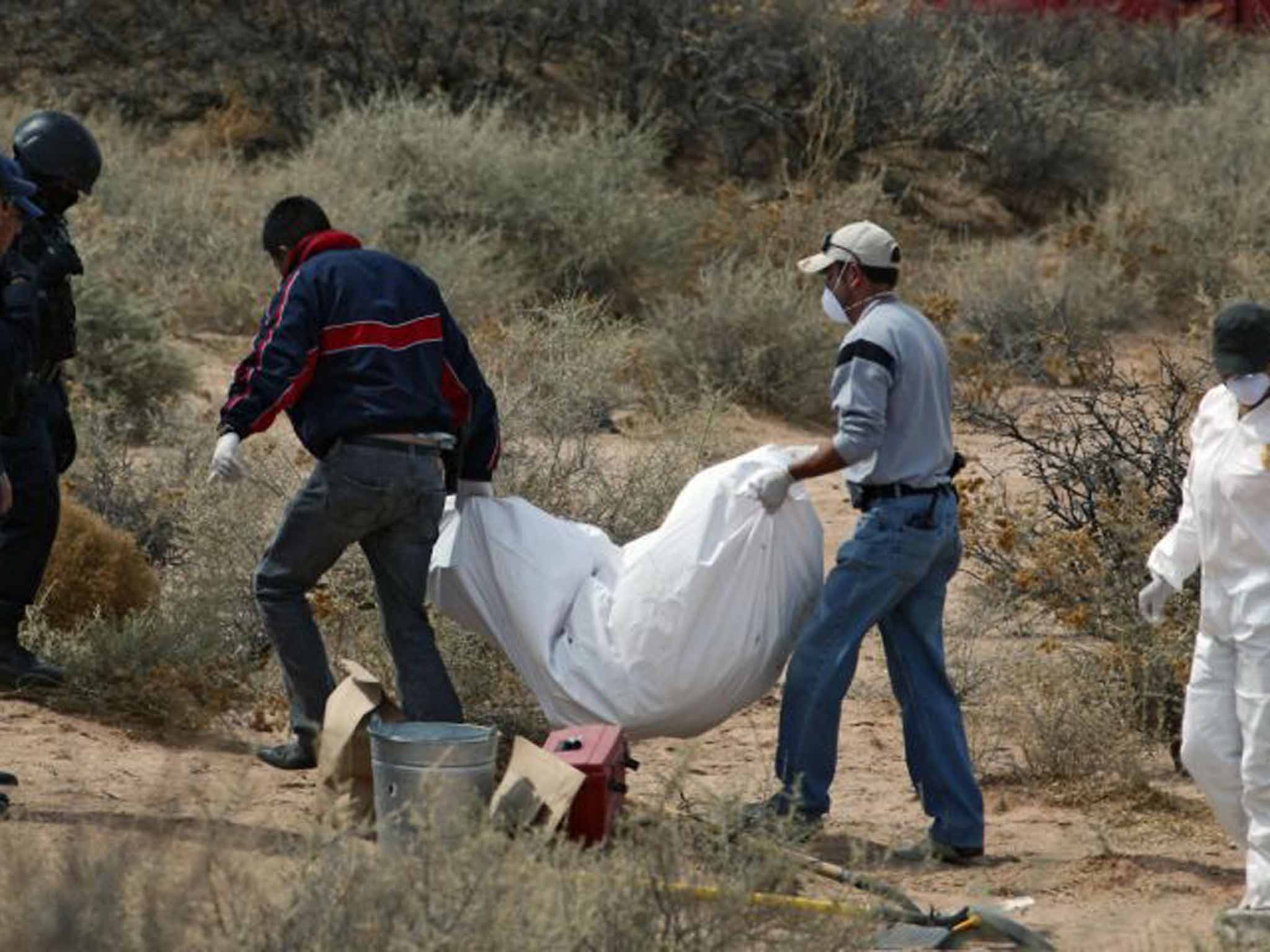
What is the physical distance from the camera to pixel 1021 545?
9.10m

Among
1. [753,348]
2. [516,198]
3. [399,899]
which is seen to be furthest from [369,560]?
[516,198]

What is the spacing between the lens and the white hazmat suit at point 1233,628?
6117 millimetres

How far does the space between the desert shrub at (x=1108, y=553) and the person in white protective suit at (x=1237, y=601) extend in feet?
5.35

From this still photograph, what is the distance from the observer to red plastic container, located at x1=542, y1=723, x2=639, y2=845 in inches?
250

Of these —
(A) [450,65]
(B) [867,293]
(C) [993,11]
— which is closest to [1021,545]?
(B) [867,293]

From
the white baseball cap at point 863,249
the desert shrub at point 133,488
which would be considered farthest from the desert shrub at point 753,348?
the white baseball cap at point 863,249

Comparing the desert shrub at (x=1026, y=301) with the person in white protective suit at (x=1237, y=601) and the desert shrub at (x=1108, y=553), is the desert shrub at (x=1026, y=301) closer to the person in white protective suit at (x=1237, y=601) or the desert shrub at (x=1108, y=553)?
the desert shrub at (x=1108, y=553)

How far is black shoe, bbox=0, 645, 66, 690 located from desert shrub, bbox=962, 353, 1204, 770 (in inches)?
120

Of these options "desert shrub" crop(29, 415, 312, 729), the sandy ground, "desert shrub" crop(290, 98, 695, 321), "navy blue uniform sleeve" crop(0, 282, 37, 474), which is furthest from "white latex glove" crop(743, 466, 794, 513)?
"desert shrub" crop(290, 98, 695, 321)

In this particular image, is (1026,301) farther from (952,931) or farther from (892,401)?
(952,931)

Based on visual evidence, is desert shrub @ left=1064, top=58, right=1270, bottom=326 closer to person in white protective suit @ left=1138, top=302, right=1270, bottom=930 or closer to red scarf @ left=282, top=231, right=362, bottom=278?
red scarf @ left=282, top=231, right=362, bottom=278

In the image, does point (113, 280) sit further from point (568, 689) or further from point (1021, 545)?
point (568, 689)

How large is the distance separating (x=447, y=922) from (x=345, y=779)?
2.26 metres

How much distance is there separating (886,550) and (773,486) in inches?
14.8
